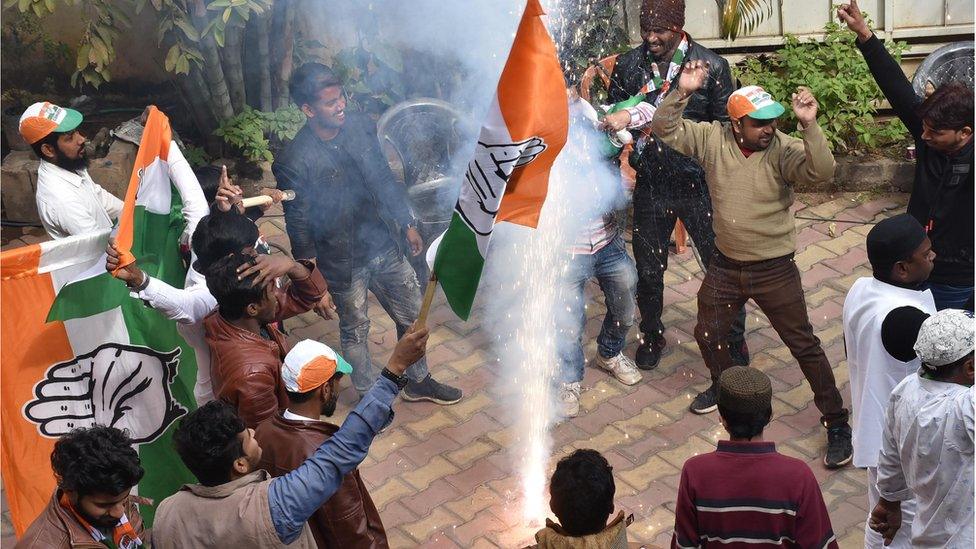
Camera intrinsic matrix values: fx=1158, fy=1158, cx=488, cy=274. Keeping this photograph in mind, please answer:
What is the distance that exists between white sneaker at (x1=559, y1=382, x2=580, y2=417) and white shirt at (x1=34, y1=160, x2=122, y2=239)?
2.60 metres

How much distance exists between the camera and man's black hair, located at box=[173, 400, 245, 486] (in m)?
3.71

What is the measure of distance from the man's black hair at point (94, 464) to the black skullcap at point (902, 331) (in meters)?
2.83

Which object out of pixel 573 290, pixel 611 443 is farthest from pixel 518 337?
pixel 611 443

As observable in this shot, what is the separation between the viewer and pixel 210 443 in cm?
371

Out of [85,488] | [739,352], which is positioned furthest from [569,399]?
[85,488]

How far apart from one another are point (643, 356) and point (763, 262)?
122 centimetres

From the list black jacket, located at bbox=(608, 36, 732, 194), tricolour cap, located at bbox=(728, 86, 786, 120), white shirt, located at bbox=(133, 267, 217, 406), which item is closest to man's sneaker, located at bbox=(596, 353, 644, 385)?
black jacket, located at bbox=(608, 36, 732, 194)

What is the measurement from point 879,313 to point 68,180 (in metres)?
3.94

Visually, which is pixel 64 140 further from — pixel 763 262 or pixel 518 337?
pixel 763 262

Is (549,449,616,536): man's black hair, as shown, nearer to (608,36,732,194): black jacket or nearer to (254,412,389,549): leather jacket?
(254,412,389,549): leather jacket

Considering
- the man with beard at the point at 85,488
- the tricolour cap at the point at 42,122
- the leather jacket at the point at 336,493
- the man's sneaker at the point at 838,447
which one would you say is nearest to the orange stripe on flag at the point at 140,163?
the tricolour cap at the point at 42,122

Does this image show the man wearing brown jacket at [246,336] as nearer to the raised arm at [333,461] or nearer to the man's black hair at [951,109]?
the raised arm at [333,461]

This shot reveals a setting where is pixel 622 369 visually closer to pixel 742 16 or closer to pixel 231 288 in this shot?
pixel 231 288

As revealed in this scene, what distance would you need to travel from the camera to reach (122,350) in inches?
210
